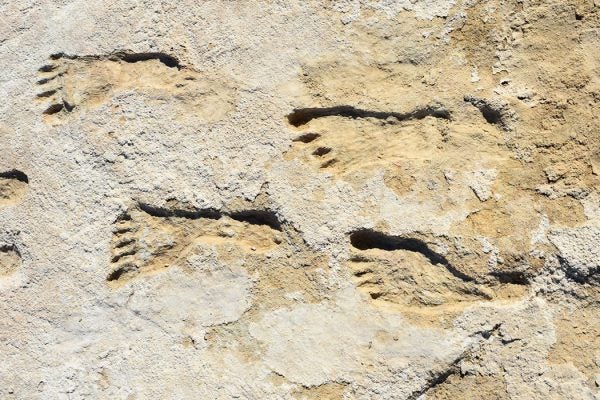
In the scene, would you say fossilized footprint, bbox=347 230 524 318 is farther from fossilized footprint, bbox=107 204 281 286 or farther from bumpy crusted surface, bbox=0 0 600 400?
fossilized footprint, bbox=107 204 281 286

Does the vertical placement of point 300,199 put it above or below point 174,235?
above

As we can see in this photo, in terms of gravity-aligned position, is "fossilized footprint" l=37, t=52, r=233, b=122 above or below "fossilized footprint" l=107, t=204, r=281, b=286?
above

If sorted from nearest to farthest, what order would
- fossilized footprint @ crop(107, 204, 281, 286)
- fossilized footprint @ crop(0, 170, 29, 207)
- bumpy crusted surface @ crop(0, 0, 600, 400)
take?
bumpy crusted surface @ crop(0, 0, 600, 400) → fossilized footprint @ crop(107, 204, 281, 286) → fossilized footprint @ crop(0, 170, 29, 207)

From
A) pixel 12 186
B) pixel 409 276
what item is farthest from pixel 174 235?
pixel 409 276

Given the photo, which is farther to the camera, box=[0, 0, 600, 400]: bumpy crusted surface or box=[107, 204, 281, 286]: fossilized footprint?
box=[107, 204, 281, 286]: fossilized footprint

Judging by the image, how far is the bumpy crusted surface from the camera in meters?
1.42

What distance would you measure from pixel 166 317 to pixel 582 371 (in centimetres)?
96

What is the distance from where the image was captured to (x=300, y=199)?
152cm

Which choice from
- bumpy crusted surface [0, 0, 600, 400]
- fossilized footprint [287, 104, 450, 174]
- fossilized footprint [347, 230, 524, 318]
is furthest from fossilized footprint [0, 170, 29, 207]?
fossilized footprint [347, 230, 524, 318]

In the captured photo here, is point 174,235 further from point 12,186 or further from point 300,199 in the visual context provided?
point 12,186

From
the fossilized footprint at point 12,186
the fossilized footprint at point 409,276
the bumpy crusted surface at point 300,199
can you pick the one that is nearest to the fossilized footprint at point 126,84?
the bumpy crusted surface at point 300,199

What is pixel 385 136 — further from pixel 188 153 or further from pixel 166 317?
pixel 166 317

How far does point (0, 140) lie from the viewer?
169 centimetres

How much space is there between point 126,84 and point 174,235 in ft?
1.30
